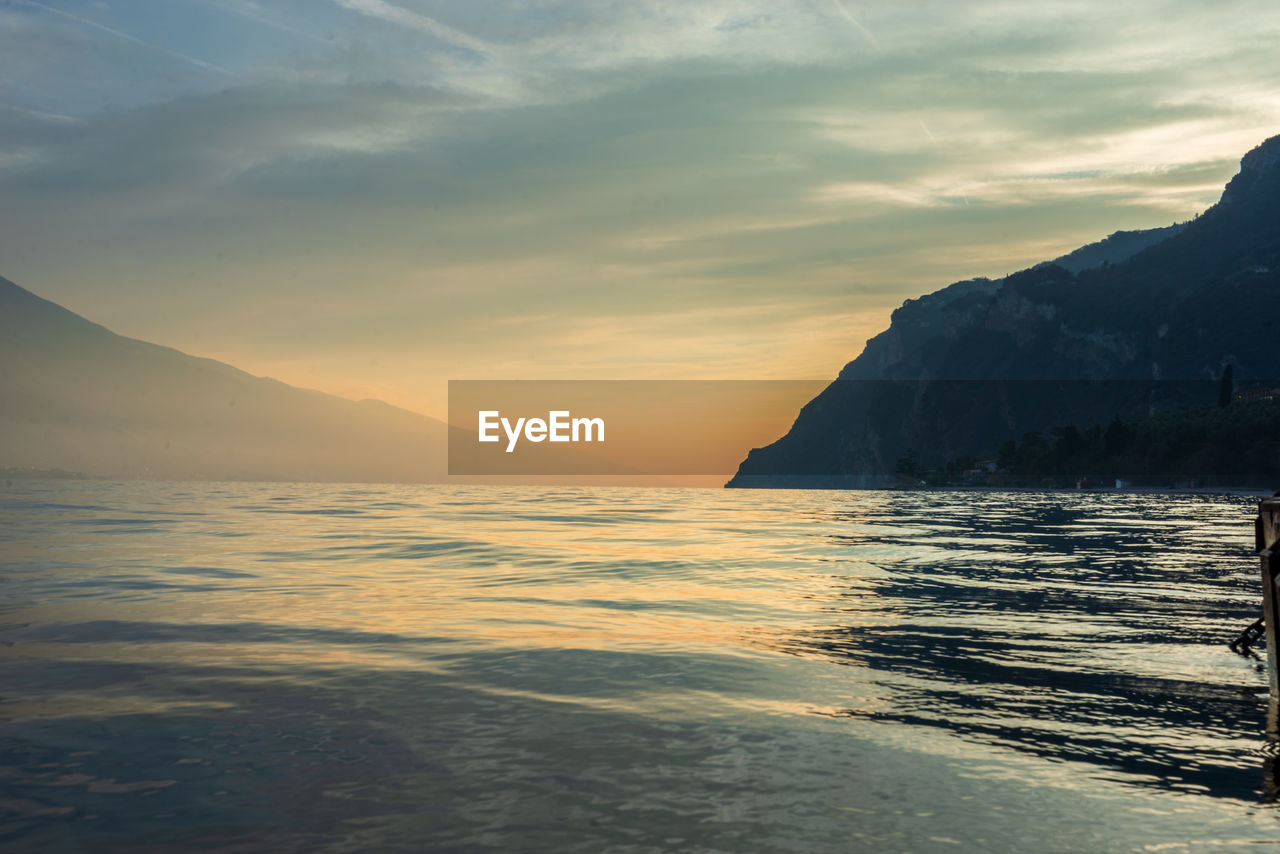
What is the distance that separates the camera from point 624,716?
1205 centimetres

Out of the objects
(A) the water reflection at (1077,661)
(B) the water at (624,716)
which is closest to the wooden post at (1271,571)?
(A) the water reflection at (1077,661)

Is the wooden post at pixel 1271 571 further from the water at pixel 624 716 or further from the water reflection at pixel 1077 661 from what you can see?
the water at pixel 624 716

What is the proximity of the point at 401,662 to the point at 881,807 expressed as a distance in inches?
373

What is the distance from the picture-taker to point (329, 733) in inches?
434

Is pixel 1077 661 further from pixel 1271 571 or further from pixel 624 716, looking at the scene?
pixel 624 716

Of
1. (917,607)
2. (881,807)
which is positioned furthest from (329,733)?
(917,607)

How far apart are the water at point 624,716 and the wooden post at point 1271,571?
0.64m

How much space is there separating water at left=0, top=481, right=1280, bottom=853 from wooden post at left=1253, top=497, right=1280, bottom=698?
638 millimetres

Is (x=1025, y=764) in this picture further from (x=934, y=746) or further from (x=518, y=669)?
(x=518, y=669)

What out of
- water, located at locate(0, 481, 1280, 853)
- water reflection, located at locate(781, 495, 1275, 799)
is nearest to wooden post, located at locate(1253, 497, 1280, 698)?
water reflection, located at locate(781, 495, 1275, 799)

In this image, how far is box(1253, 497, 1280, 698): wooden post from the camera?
1376cm

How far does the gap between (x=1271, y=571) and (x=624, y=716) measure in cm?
1046

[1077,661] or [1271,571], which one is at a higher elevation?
[1271,571]

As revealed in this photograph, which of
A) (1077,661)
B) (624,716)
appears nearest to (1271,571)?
(1077,661)
